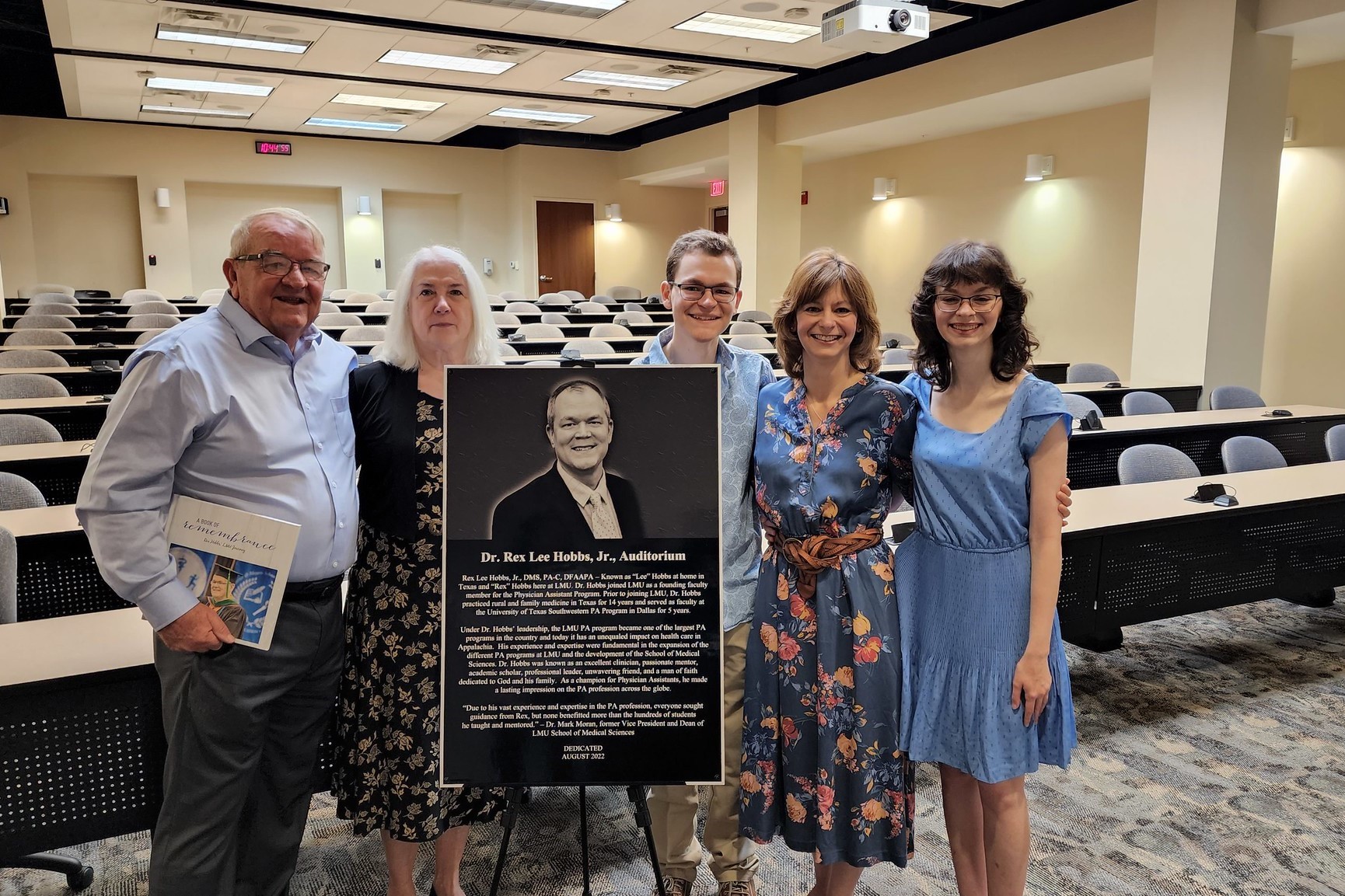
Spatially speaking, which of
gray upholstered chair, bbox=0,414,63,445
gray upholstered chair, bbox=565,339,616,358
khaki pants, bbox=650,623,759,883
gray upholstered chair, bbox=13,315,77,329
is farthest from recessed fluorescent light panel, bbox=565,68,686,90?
khaki pants, bbox=650,623,759,883

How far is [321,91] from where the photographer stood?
36.7ft

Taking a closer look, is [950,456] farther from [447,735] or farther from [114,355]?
[114,355]

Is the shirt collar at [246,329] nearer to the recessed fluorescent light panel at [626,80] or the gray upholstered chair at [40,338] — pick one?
the gray upholstered chair at [40,338]

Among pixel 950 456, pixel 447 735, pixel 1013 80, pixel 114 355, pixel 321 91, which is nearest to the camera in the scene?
pixel 447 735

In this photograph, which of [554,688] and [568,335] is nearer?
[554,688]

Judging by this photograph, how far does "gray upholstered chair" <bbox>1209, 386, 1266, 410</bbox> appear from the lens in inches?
234

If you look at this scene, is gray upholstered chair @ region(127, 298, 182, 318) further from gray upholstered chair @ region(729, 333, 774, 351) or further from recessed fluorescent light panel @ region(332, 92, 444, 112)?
gray upholstered chair @ region(729, 333, 774, 351)

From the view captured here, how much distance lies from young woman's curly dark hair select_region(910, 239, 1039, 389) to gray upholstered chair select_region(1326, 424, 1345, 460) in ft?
11.9

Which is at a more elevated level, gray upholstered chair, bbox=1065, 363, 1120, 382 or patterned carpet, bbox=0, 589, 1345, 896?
gray upholstered chair, bbox=1065, 363, 1120, 382

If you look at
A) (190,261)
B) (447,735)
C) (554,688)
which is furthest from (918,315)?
(190,261)

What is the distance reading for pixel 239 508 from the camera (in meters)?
1.68

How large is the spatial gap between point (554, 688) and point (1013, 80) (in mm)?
8652

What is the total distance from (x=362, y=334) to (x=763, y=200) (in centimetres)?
616

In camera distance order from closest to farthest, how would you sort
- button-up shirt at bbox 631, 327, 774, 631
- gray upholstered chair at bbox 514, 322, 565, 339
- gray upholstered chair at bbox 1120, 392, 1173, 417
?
button-up shirt at bbox 631, 327, 774, 631 → gray upholstered chair at bbox 1120, 392, 1173, 417 → gray upholstered chair at bbox 514, 322, 565, 339
